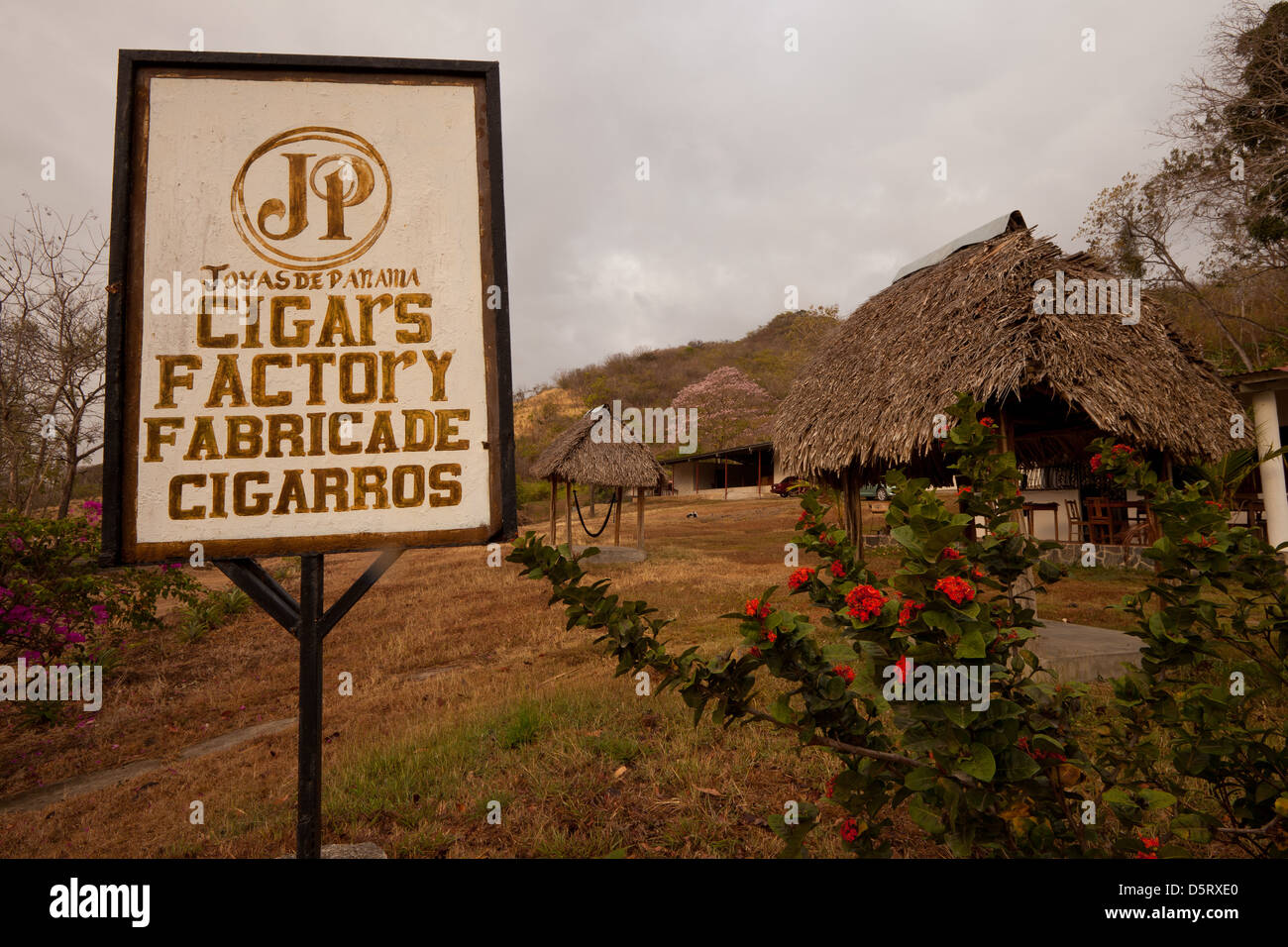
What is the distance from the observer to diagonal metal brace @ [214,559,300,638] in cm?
201

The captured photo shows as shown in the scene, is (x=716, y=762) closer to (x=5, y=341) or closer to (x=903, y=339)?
(x=903, y=339)

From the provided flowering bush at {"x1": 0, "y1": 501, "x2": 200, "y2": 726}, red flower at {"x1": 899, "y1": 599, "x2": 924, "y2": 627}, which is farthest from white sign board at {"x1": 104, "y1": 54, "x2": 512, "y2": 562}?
flowering bush at {"x1": 0, "y1": 501, "x2": 200, "y2": 726}

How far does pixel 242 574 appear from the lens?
6.62 ft

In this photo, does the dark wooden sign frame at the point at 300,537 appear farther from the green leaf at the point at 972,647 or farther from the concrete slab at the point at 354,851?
the green leaf at the point at 972,647

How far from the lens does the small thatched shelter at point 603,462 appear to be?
14914 millimetres

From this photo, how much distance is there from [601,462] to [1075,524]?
10.7 meters

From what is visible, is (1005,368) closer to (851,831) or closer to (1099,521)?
(851,831)

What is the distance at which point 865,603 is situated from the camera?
151cm

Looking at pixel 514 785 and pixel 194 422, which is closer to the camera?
pixel 194 422

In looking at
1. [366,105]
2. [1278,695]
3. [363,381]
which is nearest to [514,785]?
[363,381]

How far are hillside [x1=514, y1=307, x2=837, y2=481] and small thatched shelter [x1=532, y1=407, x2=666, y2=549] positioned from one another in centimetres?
2235

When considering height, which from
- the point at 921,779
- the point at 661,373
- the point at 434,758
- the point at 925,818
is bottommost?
the point at 434,758

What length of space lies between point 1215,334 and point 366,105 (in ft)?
103

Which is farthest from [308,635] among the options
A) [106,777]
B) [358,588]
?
[106,777]
